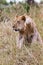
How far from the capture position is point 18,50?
491 cm

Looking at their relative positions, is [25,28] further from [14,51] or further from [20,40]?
[14,51]

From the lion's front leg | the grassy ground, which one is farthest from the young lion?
the grassy ground

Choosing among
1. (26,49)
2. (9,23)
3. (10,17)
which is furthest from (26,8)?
(26,49)

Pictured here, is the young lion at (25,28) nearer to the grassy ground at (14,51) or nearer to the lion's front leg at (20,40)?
the lion's front leg at (20,40)

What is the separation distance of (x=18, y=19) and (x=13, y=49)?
42.5 inches

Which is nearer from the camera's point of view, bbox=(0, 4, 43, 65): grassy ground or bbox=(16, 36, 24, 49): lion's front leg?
bbox=(0, 4, 43, 65): grassy ground

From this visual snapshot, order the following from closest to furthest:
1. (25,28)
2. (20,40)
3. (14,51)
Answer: (14,51), (20,40), (25,28)

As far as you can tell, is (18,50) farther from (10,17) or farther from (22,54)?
(10,17)

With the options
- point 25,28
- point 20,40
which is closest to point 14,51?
point 20,40

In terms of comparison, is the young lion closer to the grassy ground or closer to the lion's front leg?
the lion's front leg

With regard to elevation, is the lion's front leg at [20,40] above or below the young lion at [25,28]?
below

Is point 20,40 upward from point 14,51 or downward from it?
downward

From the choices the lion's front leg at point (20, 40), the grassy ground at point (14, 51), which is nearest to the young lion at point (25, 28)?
the lion's front leg at point (20, 40)

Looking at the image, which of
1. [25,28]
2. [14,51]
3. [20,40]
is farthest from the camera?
[25,28]
